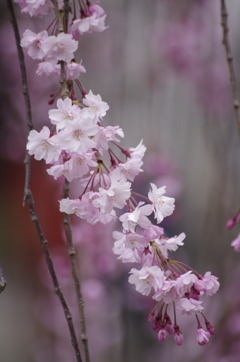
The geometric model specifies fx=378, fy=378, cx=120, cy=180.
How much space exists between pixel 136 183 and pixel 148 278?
1.19 metres

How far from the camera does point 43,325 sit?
74.0 inches

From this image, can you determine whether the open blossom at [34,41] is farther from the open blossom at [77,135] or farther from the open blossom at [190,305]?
the open blossom at [190,305]

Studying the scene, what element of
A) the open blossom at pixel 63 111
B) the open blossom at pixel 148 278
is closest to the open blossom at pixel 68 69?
the open blossom at pixel 63 111

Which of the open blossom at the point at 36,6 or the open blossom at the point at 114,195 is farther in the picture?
the open blossom at the point at 36,6

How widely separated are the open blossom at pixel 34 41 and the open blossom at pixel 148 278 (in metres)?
0.39

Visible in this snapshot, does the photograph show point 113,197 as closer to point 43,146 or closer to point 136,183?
point 43,146

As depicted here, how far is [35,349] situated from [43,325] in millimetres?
139

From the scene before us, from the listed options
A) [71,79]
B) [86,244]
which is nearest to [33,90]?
[86,244]

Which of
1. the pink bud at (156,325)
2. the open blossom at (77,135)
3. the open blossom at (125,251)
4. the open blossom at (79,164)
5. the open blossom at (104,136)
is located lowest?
the pink bud at (156,325)

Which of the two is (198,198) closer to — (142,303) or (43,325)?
(142,303)

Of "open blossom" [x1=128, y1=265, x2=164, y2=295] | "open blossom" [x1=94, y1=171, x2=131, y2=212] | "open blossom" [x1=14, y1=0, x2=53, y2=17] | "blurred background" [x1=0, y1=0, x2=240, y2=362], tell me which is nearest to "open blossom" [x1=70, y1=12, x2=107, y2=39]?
"open blossom" [x1=14, y1=0, x2=53, y2=17]

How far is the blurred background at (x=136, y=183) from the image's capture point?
5.14 ft

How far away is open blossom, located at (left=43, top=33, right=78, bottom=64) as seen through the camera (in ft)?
1.87

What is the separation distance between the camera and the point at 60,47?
585mm
